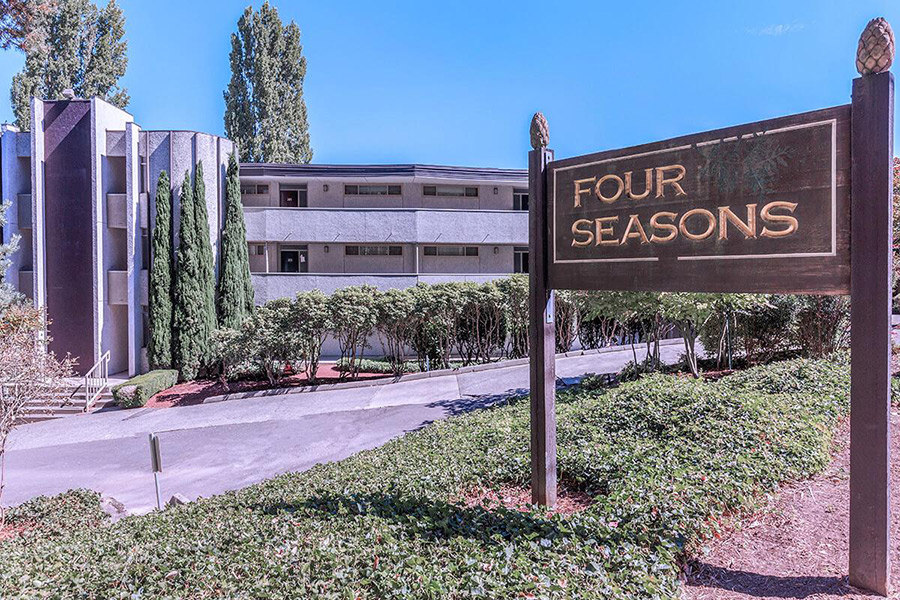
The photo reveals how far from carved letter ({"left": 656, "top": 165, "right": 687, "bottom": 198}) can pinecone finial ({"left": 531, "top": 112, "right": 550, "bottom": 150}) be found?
1079 millimetres

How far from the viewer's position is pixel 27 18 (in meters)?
6.39

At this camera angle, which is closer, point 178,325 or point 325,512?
point 325,512

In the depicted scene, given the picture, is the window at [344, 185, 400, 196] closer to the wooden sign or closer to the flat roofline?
the flat roofline

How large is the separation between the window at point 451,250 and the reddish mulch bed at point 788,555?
20.1 meters

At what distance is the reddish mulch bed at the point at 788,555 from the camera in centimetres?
305

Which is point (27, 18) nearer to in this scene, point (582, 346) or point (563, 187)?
point (563, 187)

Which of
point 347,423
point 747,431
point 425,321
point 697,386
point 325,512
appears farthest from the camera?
point 425,321

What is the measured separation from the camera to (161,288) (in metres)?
18.6

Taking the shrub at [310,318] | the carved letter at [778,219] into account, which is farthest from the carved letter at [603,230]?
the shrub at [310,318]

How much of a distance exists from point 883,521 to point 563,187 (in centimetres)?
312

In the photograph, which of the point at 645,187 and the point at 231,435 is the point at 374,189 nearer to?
the point at 231,435

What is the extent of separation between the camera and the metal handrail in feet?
52.6

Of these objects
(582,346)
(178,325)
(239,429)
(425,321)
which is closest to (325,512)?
(239,429)

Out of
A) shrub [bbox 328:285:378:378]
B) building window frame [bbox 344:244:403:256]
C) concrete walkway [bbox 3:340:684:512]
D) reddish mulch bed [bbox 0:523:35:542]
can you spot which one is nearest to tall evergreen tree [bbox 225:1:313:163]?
building window frame [bbox 344:244:403:256]
